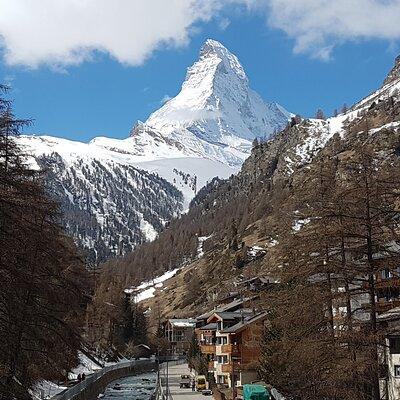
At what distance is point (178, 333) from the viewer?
175 m

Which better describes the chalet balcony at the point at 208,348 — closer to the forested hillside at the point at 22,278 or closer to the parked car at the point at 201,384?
the parked car at the point at 201,384

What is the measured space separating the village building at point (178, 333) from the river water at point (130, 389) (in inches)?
2146

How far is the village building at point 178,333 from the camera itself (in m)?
166

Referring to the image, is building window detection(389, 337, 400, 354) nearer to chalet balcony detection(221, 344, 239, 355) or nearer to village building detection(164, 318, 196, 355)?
chalet balcony detection(221, 344, 239, 355)

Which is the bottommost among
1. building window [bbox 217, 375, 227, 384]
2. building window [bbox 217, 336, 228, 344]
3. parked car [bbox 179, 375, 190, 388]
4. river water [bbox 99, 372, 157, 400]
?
river water [bbox 99, 372, 157, 400]

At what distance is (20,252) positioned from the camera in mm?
22344

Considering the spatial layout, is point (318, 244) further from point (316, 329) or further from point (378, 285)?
point (316, 329)

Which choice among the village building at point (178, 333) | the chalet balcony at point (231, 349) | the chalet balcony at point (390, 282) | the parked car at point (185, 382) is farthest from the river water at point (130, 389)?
the chalet balcony at point (390, 282)

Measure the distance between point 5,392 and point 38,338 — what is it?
230 inches

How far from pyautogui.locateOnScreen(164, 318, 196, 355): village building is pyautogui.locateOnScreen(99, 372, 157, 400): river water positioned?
54510 millimetres

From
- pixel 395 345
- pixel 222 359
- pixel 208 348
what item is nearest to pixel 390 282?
pixel 395 345

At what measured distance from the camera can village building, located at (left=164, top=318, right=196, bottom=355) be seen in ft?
545

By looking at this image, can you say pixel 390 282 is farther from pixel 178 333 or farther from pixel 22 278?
pixel 178 333

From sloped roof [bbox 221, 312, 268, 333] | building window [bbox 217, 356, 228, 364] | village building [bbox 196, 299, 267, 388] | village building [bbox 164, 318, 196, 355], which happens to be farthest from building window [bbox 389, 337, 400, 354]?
village building [bbox 164, 318, 196, 355]
